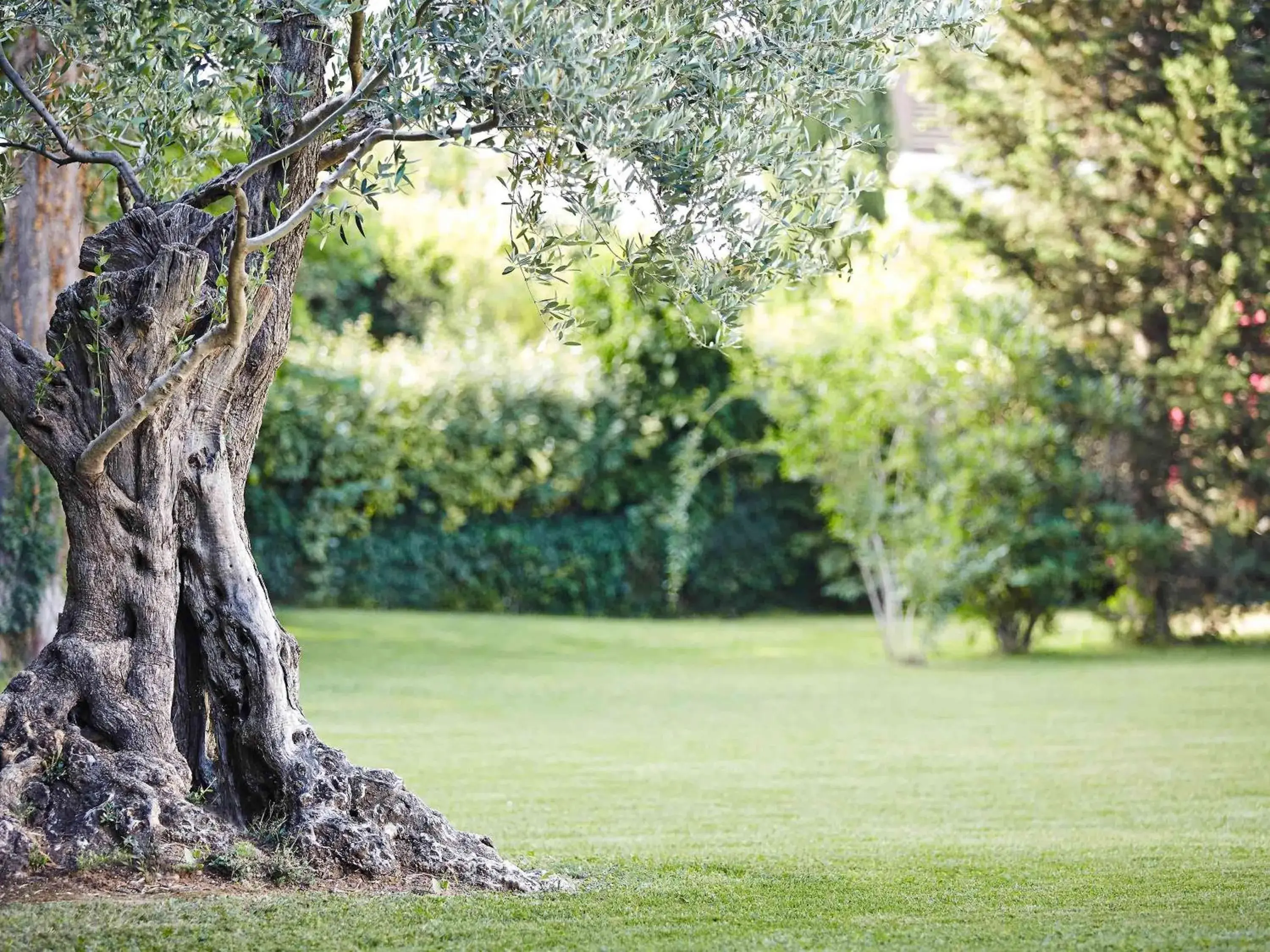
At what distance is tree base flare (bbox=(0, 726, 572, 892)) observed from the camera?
5387 mm

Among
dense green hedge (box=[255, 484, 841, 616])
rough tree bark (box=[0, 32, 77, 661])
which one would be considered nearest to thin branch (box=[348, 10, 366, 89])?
rough tree bark (box=[0, 32, 77, 661])

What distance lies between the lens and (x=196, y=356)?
5.52 m

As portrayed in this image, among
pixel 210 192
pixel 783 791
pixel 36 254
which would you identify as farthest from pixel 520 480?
pixel 210 192

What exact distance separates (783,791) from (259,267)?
205 inches

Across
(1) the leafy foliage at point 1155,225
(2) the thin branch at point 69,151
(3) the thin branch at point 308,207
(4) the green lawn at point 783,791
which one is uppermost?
(1) the leafy foliage at point 1155,225

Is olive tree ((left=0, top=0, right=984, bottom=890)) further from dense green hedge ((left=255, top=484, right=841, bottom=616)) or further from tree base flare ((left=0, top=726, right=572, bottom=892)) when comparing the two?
dense green hedge ((left=255, top=484, right=841, bottom=616))

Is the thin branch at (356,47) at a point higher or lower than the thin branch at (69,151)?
higher

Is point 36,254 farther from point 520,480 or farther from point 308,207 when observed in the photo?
point 520,480

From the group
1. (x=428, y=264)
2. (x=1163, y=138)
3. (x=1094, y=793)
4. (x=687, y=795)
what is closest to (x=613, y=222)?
(x=687, y=795)

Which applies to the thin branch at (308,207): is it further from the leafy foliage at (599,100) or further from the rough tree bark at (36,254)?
the rough tree bark at (36,254)

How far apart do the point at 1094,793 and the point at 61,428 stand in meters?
6.72

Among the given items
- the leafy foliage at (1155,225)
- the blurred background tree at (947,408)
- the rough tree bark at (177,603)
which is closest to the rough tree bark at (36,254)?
the blurred background tree at (947,408)

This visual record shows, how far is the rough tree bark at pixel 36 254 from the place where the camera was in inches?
476

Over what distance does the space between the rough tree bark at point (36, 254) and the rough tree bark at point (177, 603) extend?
6484 mm
